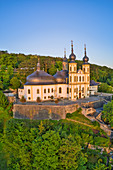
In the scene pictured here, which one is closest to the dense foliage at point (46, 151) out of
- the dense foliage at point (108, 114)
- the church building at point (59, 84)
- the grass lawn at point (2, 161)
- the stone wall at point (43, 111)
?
the grass lawn at point (2, 161)

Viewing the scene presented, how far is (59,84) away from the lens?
139 ft

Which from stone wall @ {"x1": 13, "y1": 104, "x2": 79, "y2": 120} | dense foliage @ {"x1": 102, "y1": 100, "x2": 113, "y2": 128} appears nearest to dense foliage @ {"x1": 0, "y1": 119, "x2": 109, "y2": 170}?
dense foliage @ {"x1": 102, "y1": 100, "x2": 113, "y2": 128}

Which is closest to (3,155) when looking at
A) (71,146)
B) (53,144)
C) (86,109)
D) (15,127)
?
(15,127)

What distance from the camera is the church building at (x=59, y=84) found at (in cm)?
3906

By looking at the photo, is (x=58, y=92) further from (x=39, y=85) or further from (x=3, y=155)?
(x=3, y=155)

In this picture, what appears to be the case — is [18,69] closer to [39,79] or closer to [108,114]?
[39,79]

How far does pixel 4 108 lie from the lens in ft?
126

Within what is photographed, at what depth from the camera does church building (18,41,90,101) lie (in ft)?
128

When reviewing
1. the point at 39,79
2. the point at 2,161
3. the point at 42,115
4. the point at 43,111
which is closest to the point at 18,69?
the point at 39,79

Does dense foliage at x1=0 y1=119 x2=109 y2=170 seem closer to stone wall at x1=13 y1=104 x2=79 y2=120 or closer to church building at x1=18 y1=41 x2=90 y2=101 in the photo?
stone wall at x1=13 y1=104 x2=79 y2=120

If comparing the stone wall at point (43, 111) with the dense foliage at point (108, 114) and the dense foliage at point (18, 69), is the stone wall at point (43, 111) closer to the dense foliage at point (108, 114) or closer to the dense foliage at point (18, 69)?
the dense foliage at point (108, 114)

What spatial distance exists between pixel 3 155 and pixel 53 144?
12.0 m

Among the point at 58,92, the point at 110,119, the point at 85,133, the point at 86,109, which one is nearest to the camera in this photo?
the point at 85,133

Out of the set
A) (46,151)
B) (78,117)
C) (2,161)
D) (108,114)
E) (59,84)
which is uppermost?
(59,84)
